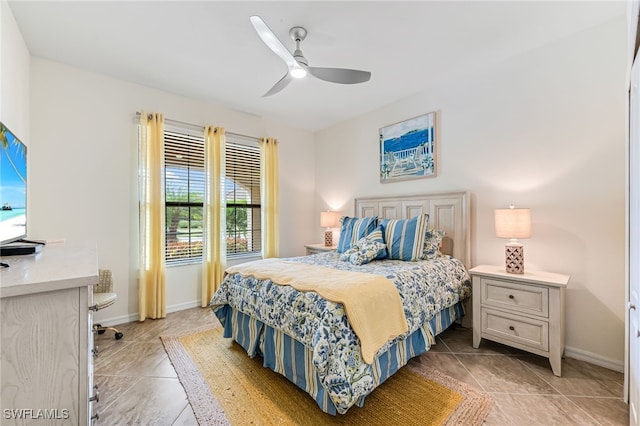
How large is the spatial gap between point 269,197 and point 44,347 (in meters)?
3.40

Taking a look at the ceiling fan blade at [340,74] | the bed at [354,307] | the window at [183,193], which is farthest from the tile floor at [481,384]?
the ceiling fan blade at [340,74]

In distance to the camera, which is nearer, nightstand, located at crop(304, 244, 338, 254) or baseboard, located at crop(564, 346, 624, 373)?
baseboard, located at crop(564, 346, 624, 373)

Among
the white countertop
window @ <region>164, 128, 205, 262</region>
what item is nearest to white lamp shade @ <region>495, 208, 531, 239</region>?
the white countertop

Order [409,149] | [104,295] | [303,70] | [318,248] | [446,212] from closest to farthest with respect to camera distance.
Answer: [303,70] < [104,295] < [446,212] < [409,149] < [318,248]

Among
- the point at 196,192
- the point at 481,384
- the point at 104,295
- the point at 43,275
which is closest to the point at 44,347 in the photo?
the point at 43,275

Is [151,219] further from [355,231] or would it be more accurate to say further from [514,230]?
[514,230]

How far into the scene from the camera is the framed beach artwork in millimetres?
3240

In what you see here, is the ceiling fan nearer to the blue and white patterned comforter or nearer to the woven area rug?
the blue and white patterned comforter

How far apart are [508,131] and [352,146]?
2.09 metres

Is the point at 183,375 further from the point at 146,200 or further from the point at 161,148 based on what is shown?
the point at 161,148

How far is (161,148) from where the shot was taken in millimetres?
3203

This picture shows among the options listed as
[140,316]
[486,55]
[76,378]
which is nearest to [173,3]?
[76,378]

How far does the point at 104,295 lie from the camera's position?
8.45ft

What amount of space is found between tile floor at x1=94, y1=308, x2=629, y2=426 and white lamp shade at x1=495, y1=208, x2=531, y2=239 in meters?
1.04
